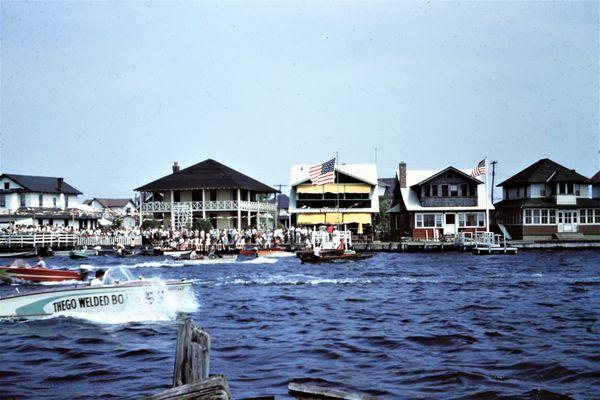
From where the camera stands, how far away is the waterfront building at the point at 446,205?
67.2 m

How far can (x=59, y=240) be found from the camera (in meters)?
67.2

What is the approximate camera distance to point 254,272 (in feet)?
131

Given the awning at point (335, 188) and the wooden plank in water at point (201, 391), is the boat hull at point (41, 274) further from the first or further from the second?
the awning at point (335, 188)

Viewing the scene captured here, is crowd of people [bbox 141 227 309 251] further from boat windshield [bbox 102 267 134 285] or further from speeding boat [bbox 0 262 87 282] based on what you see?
boat windshield [bbox 102 267 134 285]

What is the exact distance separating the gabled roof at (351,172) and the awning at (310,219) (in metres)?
3.43

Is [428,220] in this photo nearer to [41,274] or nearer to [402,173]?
[402,173]

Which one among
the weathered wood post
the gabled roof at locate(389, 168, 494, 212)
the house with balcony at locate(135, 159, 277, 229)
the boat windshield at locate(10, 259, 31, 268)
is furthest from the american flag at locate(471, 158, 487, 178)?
the weathered wood post

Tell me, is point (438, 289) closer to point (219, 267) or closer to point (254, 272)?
point (254, 272)

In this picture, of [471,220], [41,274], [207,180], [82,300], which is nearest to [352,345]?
[82,300]

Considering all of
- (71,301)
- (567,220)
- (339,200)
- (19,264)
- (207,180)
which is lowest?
(71,301)

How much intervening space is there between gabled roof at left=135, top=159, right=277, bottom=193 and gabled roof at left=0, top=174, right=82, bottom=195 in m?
16.2

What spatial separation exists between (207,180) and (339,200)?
1428 centimetres

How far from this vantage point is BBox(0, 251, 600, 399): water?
12.5m

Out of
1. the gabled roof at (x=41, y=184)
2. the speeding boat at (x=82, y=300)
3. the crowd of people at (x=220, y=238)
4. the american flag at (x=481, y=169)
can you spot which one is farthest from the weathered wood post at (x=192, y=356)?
the gabled roof at (x=41, y=184)
